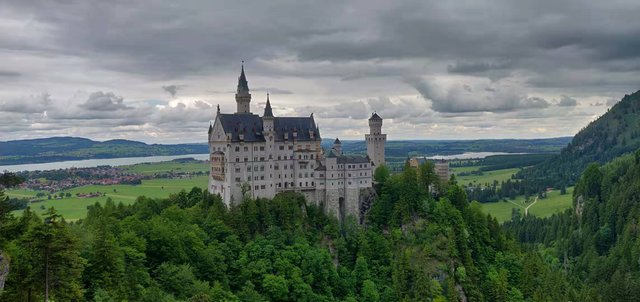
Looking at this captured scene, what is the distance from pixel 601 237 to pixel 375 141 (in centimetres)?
9166

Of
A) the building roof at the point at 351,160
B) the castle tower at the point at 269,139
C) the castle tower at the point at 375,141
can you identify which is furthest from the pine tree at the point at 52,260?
the castle tower at the point at 375,141

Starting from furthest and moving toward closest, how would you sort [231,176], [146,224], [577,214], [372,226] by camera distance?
1. [577,214]
2. [372,226]
3. [231,176]
4. [146,224]

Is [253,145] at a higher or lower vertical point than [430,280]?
higher

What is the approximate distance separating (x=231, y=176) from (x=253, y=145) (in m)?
7.68

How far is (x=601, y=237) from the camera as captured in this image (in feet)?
550

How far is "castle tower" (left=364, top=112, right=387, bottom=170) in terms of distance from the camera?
120312 millimetres

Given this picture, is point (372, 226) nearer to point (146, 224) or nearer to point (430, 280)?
point (430, 280)

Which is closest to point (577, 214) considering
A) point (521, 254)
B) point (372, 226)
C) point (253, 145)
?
point (521, 254)

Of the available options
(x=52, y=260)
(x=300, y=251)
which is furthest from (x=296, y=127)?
(x=52, y=260)

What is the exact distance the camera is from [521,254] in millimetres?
116000

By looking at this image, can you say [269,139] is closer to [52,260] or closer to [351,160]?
[351,160]

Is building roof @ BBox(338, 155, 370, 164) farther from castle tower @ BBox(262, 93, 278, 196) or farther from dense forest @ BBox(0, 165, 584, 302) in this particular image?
castle tower @ BBox(262, 93, 278, 196)

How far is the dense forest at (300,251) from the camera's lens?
2557 inches

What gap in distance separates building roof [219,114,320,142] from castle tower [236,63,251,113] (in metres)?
4.10
